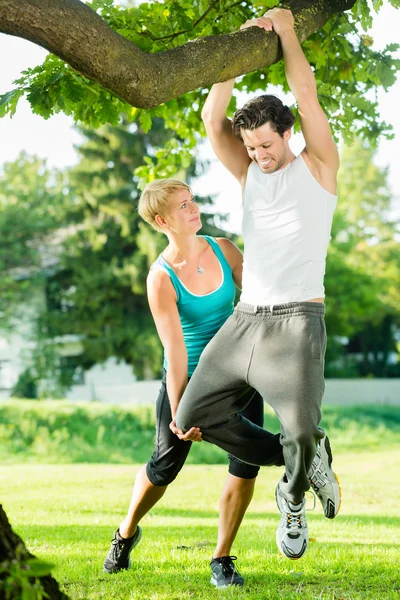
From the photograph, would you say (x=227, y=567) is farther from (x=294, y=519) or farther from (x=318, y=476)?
(x=318, y=476)

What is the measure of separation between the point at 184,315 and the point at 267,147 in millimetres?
1105

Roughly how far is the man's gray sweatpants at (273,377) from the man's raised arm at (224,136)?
0.78 metres

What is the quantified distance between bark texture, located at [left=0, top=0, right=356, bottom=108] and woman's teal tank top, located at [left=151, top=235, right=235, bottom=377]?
110cm

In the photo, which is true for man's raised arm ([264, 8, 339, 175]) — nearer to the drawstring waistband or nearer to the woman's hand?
the drawstring waistband

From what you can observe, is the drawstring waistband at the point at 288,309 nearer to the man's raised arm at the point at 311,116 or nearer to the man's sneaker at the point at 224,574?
the man's raised arm at the point at 311,116

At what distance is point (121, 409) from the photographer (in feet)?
68.6

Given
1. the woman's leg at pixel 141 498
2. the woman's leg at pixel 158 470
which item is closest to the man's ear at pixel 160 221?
the woman's leg at pixel 158 470

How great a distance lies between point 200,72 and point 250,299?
1155 mm

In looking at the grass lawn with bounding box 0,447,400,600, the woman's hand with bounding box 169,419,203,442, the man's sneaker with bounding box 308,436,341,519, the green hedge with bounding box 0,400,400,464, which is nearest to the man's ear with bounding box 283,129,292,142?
the woman's hand with bounding box 169,419,203,442

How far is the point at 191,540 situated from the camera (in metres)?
6.48

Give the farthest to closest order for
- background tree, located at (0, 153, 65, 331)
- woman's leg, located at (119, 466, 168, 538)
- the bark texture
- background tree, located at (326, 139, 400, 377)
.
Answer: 1. background tree, located at (326, 139, 400, 377)
2. background tree, located at (0, 153, 65, 331)
3. woman's leg, located at (119, 466, 168, 538)
4. the bark texture

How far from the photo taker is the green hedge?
56.8 feet

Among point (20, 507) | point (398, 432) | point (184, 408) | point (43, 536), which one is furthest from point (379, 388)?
point (184, 408)

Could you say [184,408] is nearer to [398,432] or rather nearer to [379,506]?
[379,506]
